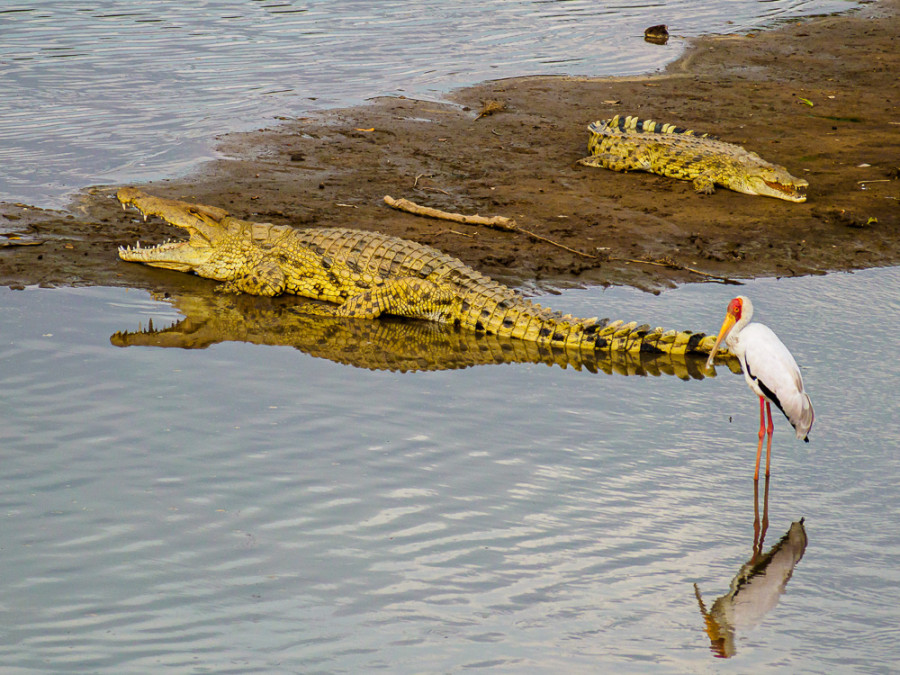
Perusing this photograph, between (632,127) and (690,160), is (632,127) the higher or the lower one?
the higher one

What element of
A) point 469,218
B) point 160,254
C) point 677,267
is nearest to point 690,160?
point 677,267

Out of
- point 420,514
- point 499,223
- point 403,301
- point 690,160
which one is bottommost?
point 420,514

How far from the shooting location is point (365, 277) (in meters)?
8.02

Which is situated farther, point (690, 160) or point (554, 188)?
point (690, 160)

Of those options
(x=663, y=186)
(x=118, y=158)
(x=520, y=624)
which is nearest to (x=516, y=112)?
(x=663, y=186)

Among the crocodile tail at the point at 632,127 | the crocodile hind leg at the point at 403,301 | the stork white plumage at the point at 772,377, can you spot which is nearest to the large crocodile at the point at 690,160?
the crocodile tail at the point at 632,127

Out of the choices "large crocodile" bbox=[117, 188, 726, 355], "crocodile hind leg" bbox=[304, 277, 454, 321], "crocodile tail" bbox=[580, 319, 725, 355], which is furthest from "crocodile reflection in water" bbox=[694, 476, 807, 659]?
"crocodile hind leg" bbox=[304, 277, 454, 321]

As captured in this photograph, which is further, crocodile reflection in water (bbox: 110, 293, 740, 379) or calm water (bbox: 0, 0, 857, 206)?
calm water (bbox: 0, 0, 857, 206)

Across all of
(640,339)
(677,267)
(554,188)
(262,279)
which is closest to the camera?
(640,339)

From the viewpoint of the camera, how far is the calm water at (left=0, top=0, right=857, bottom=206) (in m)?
11.8

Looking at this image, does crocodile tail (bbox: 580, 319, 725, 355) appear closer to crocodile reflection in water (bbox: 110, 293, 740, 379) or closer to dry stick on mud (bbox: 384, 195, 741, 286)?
crocodile reflection in water (bbox: 110, 293, 740, 379)

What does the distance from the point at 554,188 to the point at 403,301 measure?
351 cm

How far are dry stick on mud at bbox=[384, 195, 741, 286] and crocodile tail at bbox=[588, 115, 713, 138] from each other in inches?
116

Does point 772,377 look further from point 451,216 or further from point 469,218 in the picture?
point 451,216
